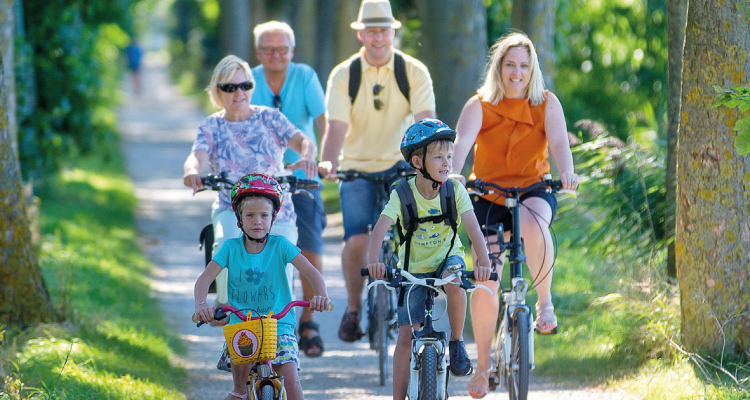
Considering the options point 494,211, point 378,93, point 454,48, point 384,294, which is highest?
point 454,48

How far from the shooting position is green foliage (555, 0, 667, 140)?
699 inches

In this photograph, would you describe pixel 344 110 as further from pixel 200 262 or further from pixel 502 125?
pixel 200 262

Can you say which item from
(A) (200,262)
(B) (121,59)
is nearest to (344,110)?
(A) (200,262)

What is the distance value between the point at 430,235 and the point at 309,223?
2.15 metres

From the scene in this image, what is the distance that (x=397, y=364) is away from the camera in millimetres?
4828

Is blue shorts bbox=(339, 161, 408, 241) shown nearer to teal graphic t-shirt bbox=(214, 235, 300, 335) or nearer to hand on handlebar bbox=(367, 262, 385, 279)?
teal graphic t-shirt bbox=(214, 235, 300, 335)

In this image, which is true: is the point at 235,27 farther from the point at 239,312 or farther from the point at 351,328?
the point at 239,312

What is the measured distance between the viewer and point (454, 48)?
10633 mm

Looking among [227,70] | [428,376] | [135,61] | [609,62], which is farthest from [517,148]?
[135,61]

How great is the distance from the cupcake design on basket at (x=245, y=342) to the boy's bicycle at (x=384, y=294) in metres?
2.07

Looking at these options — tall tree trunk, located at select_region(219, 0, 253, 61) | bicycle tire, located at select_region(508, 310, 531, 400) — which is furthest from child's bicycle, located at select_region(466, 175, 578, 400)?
tall tree trunk, located at select_region(219, 0, 253, 61)

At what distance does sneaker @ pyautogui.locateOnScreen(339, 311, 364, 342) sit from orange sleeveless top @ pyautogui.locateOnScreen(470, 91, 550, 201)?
156cm

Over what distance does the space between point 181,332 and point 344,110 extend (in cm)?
285

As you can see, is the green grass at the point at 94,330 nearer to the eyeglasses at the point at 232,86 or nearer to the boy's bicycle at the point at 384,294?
the boy's bicycle at the point at 384,294
